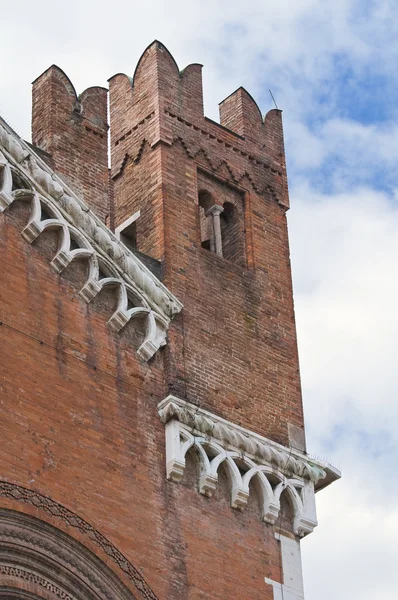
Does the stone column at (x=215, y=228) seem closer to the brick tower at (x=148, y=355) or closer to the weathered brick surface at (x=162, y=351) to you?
the brick tower at (x=148, y=355)

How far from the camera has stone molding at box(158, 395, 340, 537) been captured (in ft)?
66.8

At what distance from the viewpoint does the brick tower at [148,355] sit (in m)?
18.8

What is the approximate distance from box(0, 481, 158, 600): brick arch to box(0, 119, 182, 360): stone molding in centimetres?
293

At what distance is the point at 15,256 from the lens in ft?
65.2

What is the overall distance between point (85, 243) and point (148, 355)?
5.07ft

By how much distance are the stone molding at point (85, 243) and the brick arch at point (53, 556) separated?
116 inches

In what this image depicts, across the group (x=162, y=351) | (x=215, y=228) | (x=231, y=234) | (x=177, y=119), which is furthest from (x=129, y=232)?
(x=162, y=351)

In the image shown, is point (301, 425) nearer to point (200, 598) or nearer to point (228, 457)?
point (228, 457)

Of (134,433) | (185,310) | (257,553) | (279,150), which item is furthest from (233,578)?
(279,150)

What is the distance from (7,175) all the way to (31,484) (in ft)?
12.8

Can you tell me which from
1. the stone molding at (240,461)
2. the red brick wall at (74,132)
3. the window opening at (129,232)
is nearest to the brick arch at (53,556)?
the stone molding at (240,461)

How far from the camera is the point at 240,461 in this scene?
→ 821 inches

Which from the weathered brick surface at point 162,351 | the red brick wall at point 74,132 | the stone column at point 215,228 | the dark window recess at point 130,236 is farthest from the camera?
the stone column at point 215,228

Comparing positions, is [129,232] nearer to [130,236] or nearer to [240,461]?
[130,236]
